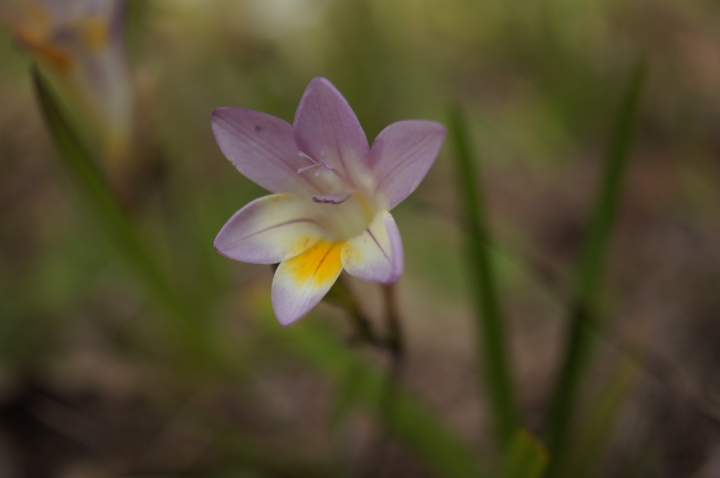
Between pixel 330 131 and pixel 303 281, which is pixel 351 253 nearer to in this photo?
pixel 303 281

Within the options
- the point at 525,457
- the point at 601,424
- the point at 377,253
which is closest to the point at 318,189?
the point at 377,253

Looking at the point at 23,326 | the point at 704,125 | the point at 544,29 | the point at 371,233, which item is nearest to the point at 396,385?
the point at 371,233

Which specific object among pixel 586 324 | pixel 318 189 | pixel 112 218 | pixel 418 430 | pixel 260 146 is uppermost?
pixel 260 146

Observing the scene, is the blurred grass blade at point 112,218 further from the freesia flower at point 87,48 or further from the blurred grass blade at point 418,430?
the blurred grass blade at point 418,430

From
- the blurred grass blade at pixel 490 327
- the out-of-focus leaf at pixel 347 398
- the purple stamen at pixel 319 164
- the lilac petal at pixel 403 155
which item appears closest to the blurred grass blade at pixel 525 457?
the blurred grass blade at pixel 490 327

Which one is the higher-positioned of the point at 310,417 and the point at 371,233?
the point at 371,233

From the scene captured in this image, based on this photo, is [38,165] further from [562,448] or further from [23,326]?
[562,448]

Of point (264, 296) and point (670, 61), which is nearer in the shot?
point (264, 296)
